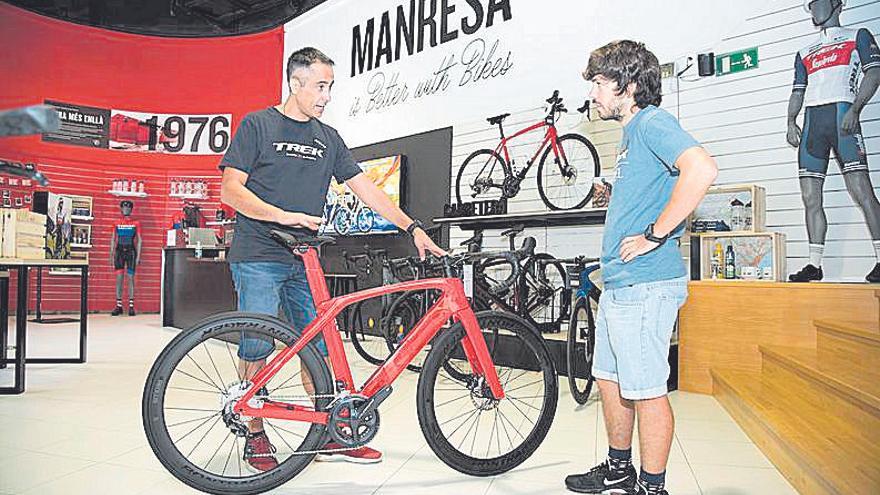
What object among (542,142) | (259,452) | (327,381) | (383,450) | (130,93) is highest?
(130,93)

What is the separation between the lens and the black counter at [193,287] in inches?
294

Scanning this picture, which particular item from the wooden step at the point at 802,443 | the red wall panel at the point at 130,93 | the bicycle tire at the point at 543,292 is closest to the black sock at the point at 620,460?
the wooden step at the point at 802,443

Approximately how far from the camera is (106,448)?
2.84m

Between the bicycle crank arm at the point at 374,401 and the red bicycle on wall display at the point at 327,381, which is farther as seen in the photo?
the bicycle crank arm at the point at 374,401

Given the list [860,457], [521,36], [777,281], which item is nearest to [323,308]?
[860,457]

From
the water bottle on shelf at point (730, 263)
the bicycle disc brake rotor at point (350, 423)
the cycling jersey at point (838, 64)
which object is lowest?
the bicycle disc brake rotor at point (350, 423)

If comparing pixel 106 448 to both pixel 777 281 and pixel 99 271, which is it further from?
pixel 99 271

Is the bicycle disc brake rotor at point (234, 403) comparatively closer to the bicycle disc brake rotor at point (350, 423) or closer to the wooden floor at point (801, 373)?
the bicycle disc brake rotor at point (350, 423)

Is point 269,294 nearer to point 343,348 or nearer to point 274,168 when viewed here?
point 343,348

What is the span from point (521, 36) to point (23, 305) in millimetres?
4732

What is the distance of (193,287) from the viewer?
7.92 metres

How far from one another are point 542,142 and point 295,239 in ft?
13.1

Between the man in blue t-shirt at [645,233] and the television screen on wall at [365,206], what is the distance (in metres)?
5.16

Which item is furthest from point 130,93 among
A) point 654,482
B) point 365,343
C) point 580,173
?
point 654,482
